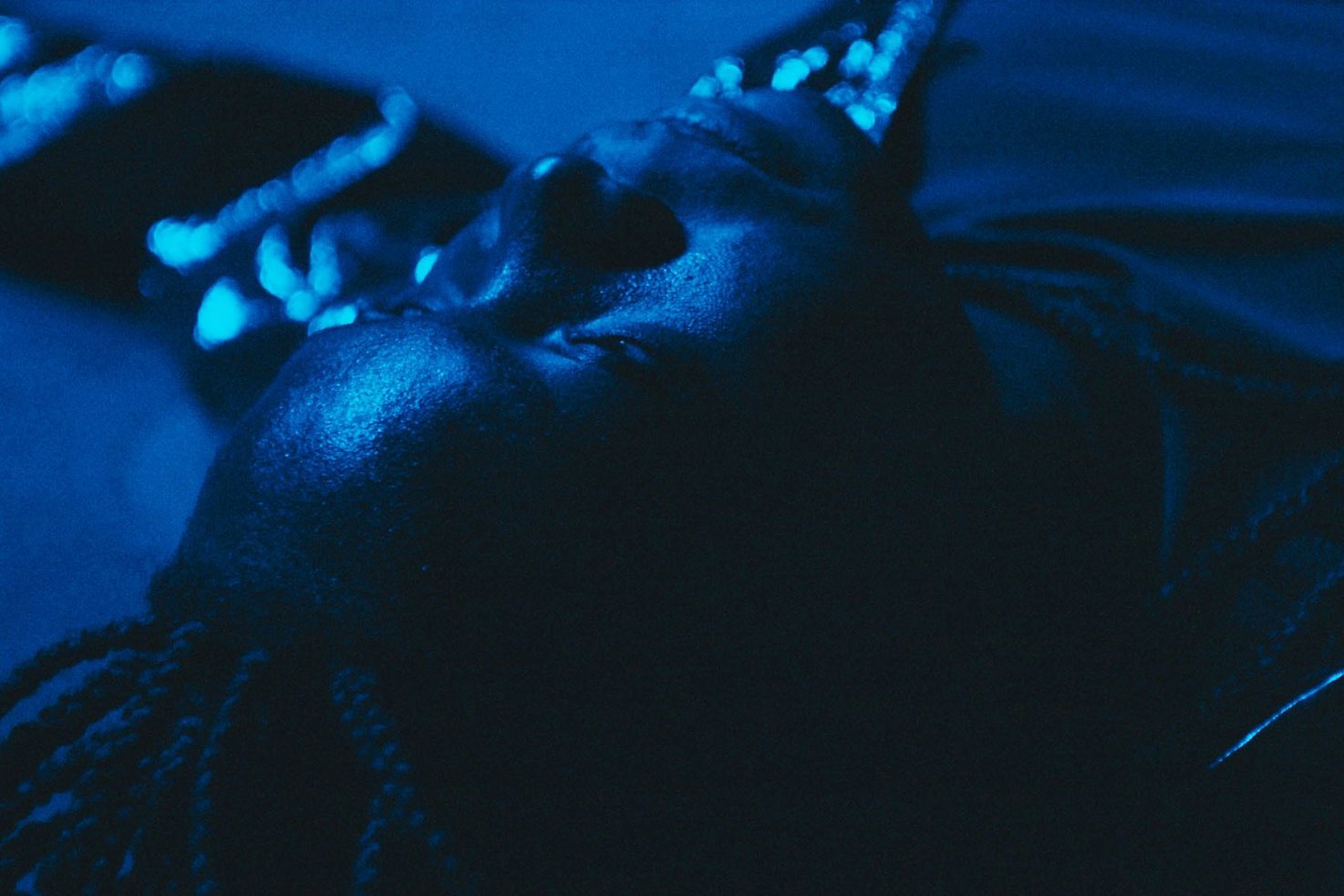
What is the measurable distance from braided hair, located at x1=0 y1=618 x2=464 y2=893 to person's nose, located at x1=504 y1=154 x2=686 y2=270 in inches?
14.6

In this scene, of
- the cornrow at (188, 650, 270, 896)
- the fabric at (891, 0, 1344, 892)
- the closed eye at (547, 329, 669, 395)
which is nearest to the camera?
the cornrow at (188, 650, 270, 896)

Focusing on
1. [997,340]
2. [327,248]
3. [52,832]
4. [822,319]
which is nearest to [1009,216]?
[997,340]

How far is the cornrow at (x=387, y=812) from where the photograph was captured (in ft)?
1.87

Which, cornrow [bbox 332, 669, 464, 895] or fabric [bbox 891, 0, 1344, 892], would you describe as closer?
cornrow [bbox 332, 669, 464, 895]

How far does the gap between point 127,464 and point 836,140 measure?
1.03 m

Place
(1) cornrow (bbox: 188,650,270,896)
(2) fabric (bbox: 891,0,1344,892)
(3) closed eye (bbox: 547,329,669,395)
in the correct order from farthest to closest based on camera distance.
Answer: (2) fabric (bbox: 891,0,1344,892) < (3) closed eye (bbox: 547,329,669,395) < (1) cornrow (bbox: 188,650,270,896)

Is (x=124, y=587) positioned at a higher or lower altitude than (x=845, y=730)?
higher

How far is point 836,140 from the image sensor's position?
91cm

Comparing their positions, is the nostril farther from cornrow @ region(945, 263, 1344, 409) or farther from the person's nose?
cornrow @ region(945, 263, 1344, 409)

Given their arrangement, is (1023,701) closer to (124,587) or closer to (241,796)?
(241,796)

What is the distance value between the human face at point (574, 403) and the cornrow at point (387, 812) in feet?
0.16

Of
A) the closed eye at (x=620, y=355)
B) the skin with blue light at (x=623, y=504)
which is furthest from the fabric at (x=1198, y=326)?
the closed eye at (x=620, y=355)

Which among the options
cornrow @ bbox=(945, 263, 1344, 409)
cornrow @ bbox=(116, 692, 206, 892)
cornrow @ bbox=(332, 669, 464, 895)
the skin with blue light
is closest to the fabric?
cornrow @ bbox=(945, 263, 1344, 409)

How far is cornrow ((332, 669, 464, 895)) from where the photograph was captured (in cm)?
57
